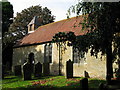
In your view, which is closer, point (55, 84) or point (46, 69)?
point (55, 84)

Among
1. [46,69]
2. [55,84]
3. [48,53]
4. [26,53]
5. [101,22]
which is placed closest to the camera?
[101,22]

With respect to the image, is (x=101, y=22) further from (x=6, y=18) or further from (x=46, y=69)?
(x=6, y=18)

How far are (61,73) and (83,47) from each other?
353 inches

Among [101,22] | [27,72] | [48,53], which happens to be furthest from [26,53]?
[101,22]

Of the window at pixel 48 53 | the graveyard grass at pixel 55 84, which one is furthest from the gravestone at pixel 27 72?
the window at pixel 48 53

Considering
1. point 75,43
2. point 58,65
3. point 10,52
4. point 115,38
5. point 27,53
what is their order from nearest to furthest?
point 115,38, point 75,43, point 58,65, point 27,53, point 10,52

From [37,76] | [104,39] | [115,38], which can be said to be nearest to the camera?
[104,39]

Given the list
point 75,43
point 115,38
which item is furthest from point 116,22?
point 75,43

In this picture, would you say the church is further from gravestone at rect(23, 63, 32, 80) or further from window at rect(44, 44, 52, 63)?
gravestone at rect(23, 63, 32, 80)

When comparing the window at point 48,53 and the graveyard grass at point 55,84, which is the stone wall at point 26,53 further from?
the graveyard grass at point 55,84

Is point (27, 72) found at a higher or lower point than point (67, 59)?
lower

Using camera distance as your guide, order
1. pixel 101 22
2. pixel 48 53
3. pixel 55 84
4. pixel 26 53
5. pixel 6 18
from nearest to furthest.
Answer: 1. pixel 101 22
2. pixel 55 84
3. pixel 48 53
4. pixel 26 53
5. pixel 6 18

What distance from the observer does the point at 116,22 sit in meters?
9.58

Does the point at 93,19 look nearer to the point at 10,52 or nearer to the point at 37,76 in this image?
the point at 37,76
